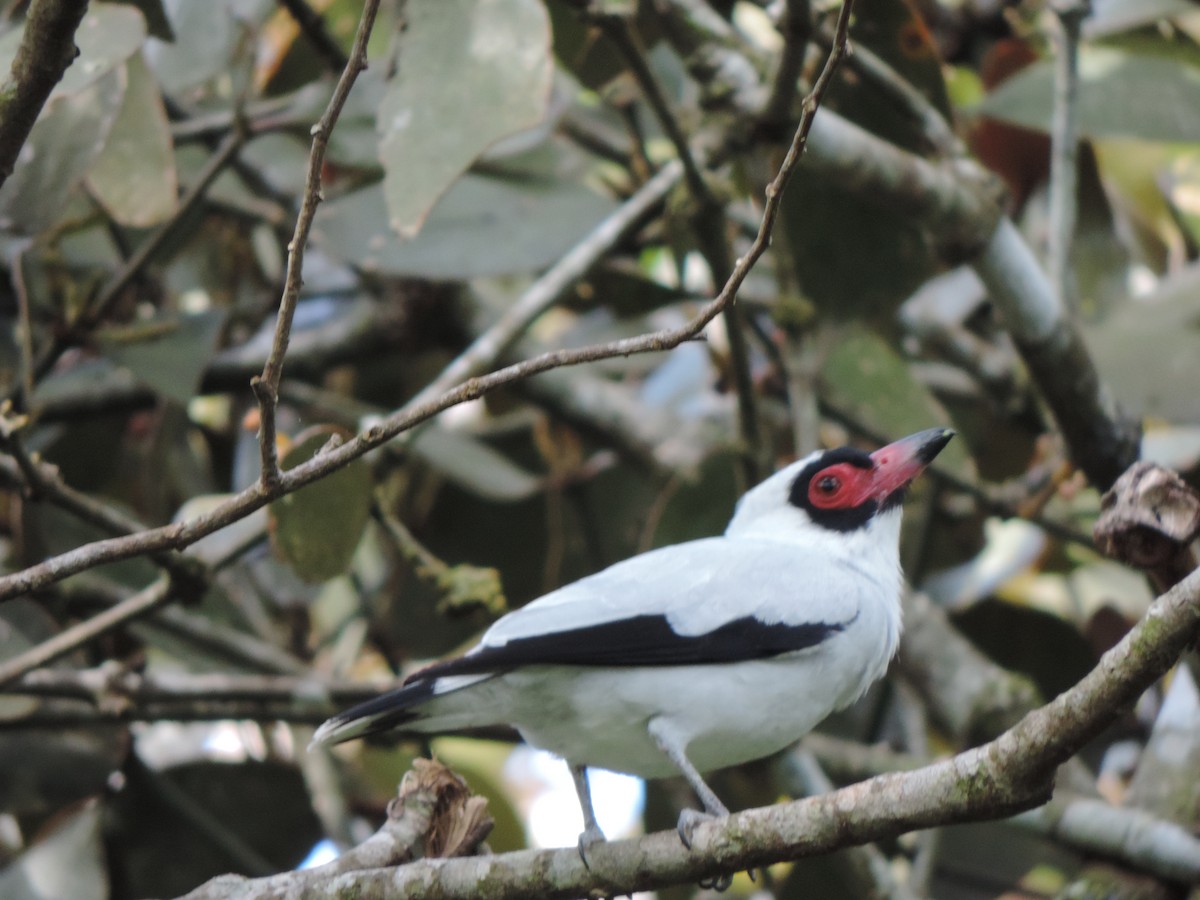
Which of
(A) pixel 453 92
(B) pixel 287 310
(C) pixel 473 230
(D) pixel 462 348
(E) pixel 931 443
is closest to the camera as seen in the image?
(B) pixel 287 310

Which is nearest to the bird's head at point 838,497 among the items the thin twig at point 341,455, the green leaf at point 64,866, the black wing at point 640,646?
the black wing at point 640,646

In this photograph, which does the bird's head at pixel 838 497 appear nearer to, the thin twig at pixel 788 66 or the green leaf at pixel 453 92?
the thin twig at pixel 788 66

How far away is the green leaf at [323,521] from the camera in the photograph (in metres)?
3.42

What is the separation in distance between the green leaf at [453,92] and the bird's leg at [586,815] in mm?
1254

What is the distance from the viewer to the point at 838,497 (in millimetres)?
3975

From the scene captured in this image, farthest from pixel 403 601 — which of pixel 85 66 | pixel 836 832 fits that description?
pixel 836 832

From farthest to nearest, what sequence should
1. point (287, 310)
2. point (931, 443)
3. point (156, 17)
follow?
point (156, 17), point (931, 443), point (287, 310)

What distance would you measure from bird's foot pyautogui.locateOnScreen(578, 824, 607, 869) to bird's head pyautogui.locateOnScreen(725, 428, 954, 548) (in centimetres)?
152

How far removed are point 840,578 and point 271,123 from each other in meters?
2.22

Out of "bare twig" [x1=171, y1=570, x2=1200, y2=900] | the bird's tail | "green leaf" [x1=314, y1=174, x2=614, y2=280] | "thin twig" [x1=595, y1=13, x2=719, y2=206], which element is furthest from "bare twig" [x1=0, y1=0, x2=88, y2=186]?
"green leaf" [x1=314, y1=174, x2=614, y2=280]

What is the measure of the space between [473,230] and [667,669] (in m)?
1.95

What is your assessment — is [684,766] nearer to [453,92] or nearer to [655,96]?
[453,92]

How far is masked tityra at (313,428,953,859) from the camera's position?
2.93 m

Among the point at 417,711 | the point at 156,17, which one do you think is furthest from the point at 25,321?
the point at 417,711
